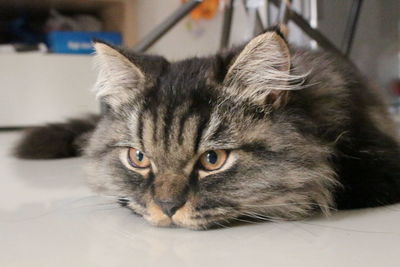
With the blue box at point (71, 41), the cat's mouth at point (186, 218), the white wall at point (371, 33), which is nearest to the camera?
the cat's mouth at point (186, 218)

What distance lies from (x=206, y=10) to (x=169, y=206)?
3.30 meters

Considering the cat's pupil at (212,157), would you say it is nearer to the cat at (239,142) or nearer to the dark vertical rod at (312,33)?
the cat at (239,142)

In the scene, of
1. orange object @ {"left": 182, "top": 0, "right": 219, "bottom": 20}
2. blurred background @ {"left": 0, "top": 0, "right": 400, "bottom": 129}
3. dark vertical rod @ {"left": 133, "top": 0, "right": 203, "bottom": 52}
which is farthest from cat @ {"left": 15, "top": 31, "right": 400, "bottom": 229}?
orange object @ {"left": 182, "top": 0, "right": 219, "bottom": 20}

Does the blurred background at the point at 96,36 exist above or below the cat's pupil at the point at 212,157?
above

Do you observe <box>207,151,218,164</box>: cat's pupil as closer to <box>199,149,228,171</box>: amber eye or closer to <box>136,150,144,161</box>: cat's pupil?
<box>199,149,228,171</box>: amber eye

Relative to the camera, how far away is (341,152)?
1.09 metres

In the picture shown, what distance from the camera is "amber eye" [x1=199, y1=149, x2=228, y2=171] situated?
974 mm

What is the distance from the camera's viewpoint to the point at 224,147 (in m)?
0.96

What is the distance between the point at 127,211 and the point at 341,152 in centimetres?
58

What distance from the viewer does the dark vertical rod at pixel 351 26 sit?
8.63ft

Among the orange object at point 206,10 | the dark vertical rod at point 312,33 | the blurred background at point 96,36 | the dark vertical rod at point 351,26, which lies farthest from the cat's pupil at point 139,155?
the orange object at point 206,10

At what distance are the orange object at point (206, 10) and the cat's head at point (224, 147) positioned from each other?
296 cm

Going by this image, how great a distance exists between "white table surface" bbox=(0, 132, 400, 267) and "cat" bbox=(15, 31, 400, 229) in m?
0.04

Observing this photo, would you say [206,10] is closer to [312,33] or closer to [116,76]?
[312,33]
